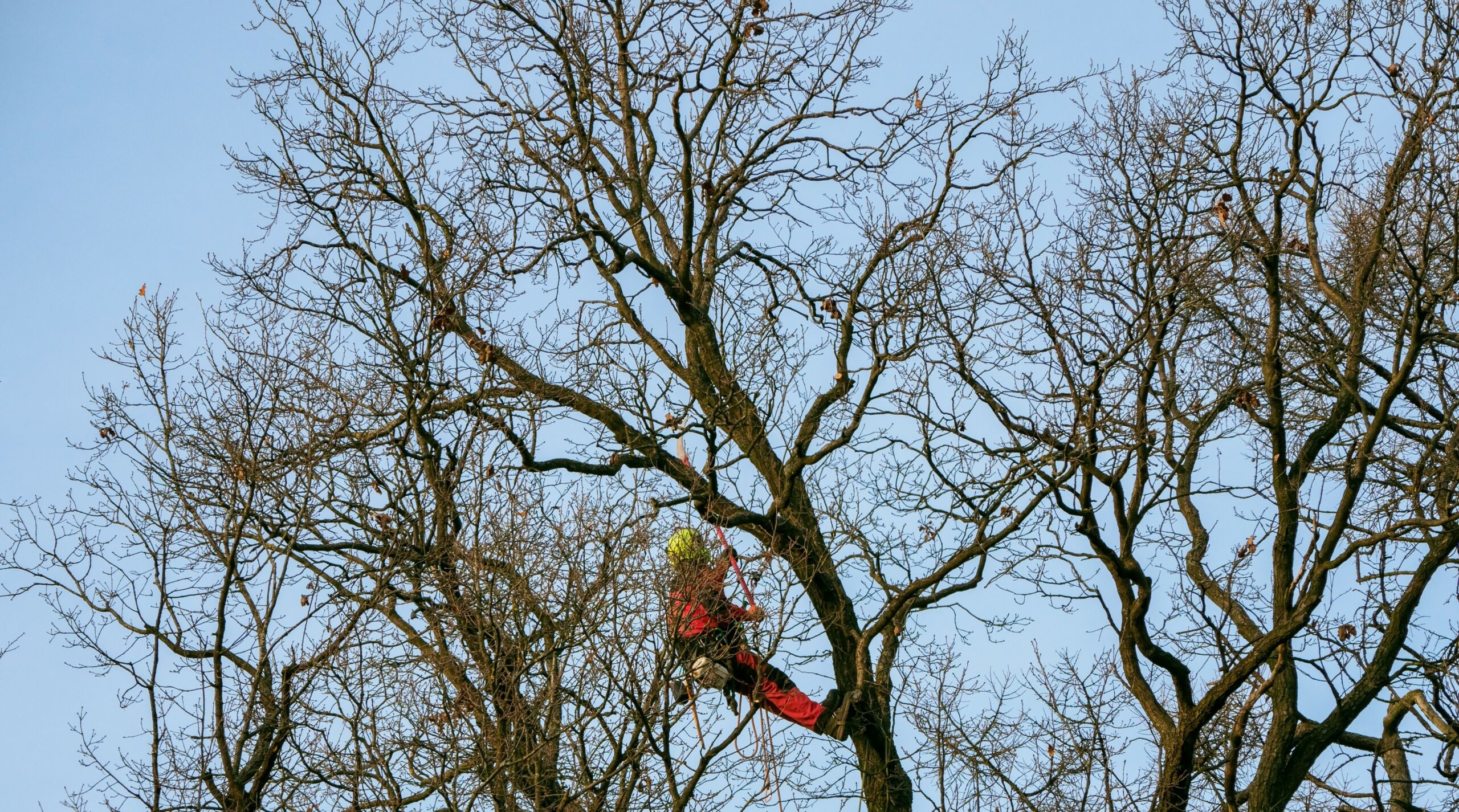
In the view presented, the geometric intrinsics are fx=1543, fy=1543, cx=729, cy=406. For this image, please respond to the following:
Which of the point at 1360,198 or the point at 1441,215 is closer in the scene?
the point at 1441,215

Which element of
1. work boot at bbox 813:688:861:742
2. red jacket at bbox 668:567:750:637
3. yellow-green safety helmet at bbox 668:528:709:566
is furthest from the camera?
work boot at bbox 813:688:861:742

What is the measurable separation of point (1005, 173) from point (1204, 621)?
123 inches

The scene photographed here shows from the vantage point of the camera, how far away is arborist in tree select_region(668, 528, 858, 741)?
24.6 ft

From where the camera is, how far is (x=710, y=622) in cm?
779

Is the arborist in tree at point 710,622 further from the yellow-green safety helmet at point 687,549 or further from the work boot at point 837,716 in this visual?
the work boot at point 837,716

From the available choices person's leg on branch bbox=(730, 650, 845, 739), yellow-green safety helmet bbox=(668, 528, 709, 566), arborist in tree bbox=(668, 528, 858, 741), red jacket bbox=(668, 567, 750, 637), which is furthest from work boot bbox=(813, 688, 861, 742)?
yellow-green safety helmet bbox=(668, 528, 709, 566)

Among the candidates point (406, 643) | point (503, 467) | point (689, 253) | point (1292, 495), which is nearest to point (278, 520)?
point (406, 643)

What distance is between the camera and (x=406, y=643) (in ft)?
28.8

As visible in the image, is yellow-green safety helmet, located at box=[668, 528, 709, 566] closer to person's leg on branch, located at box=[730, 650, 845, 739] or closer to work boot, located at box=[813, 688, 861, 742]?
person's leg on branch, located at box=[730, 650, 845, 739]

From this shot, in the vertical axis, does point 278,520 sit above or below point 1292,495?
below

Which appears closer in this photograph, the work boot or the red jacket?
the red jacket

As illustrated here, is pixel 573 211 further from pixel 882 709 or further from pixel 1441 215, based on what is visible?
pixel 1441 215

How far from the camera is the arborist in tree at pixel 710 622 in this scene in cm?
749

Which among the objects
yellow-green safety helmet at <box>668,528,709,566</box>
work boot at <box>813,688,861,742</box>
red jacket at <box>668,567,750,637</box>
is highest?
work boot at <box>813,688,861,742</box>
